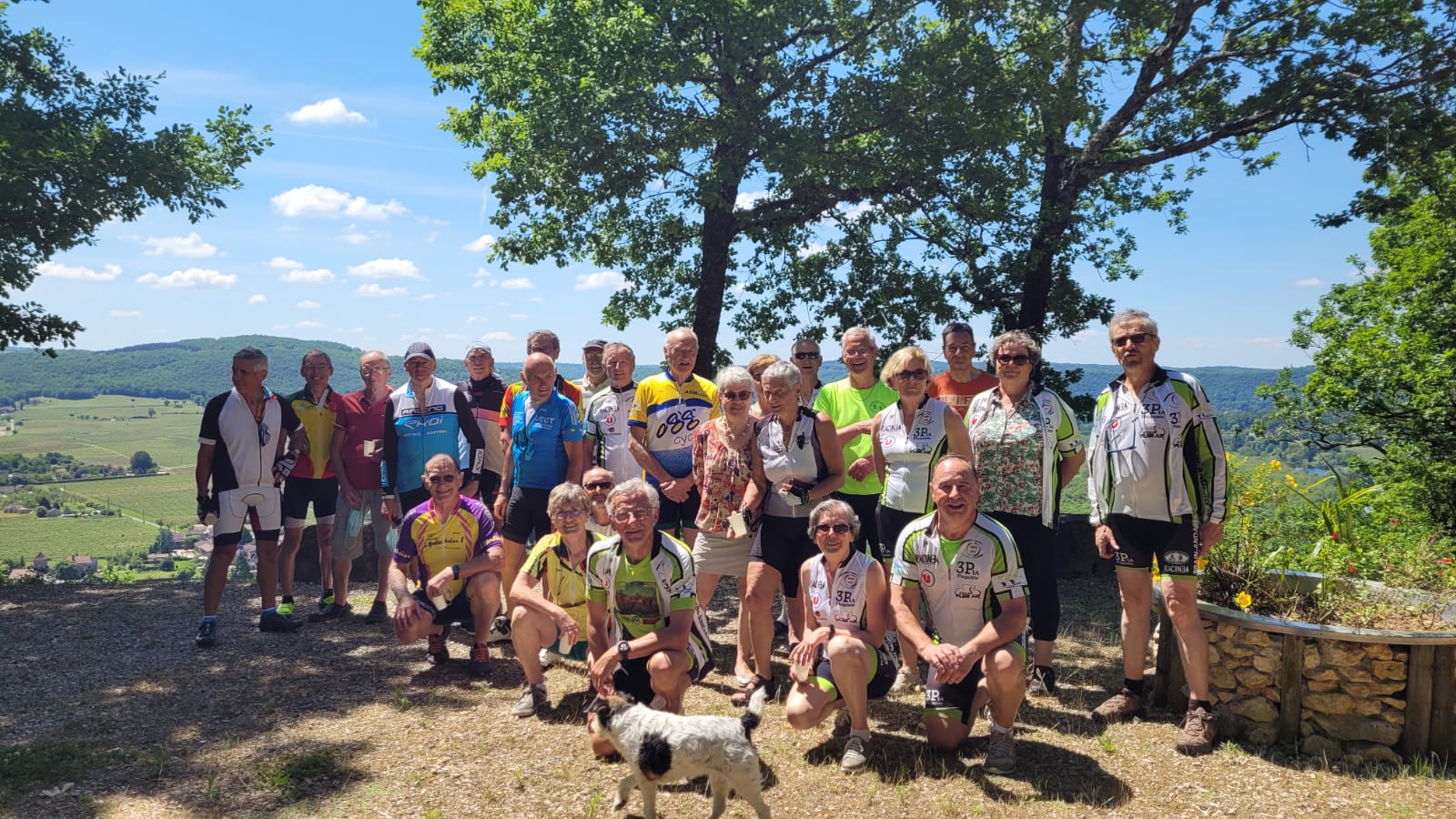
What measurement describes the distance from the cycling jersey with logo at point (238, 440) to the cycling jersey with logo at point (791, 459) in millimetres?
3814

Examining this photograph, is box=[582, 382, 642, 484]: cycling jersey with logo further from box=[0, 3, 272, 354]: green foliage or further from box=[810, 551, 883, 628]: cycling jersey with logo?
box=[0, 3, 272, 354]: green foliage

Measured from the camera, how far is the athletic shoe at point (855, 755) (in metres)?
3.92

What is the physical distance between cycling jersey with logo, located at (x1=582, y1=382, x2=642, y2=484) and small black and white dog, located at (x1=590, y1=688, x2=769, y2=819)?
2.47 meters

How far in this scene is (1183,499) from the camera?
13.9 feet

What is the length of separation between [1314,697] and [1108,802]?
1400 mm

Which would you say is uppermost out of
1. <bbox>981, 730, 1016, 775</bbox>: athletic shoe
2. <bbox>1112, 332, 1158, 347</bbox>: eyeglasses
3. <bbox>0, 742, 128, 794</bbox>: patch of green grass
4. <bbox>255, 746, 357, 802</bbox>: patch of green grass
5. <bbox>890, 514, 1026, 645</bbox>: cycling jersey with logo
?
<bbox>1112, 332, 1158, 347</bbox>: eyeglasses

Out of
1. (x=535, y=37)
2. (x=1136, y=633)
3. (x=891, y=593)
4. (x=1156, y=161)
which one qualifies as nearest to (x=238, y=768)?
(x=891, y=593)

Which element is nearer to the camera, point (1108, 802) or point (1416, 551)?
point (1108, 802)

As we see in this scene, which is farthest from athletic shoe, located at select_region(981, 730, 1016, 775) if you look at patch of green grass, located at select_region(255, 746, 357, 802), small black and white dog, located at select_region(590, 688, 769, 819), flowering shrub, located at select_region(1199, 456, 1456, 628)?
patch of green grass, located at select_region(255, 746, 357, 802)

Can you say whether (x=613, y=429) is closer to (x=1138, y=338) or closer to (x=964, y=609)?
(x=964, y=609)

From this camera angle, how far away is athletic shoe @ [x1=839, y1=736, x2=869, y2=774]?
3.92m

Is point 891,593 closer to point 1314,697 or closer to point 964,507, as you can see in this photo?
point 964,507

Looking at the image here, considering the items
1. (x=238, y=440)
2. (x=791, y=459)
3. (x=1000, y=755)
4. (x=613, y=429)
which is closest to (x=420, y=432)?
(x=238, y=440)

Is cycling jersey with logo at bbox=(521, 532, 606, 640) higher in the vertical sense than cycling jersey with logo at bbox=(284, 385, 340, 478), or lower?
lower
